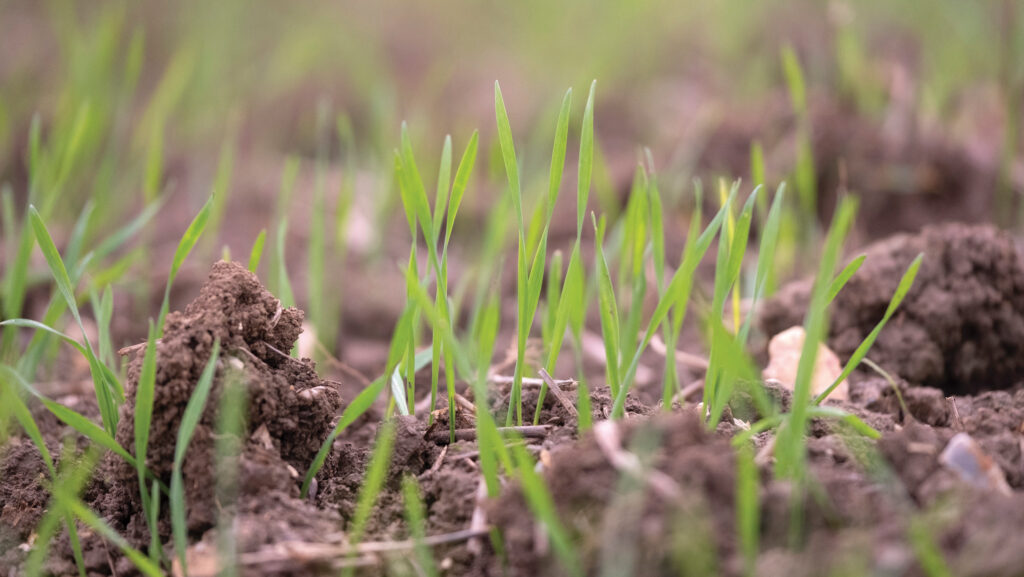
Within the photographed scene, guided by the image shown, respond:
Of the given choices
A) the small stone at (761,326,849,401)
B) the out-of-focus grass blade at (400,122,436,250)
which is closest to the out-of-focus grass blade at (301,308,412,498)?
the out-of-focus grass blade at (400,122,436,250)

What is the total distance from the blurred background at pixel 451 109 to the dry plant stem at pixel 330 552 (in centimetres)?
75

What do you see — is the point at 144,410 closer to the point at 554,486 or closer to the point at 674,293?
the point at 554,486

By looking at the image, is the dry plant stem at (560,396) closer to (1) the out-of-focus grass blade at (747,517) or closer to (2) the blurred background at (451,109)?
(1) the out-of-focus grass blade at (747,517)

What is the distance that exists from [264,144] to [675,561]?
293cm

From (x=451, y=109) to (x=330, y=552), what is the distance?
3.17 m

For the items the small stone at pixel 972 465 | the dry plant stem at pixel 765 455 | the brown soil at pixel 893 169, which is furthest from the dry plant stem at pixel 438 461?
the brown soil at pixel 893 169

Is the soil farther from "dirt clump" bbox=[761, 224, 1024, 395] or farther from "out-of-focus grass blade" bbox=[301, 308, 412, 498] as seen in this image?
"dirt clump" bbox=[761, 224, 1024, 395]

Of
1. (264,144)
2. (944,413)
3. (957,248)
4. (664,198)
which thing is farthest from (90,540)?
(264,144)

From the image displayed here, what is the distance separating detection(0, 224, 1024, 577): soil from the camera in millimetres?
773

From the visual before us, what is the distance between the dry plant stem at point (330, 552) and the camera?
871 millimetres

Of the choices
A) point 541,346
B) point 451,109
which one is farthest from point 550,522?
point 451,109

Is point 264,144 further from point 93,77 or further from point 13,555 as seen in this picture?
point 13,555

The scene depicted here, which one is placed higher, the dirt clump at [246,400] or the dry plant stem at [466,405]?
the dirt clump at [246,400]

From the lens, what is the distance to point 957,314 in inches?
57.2
